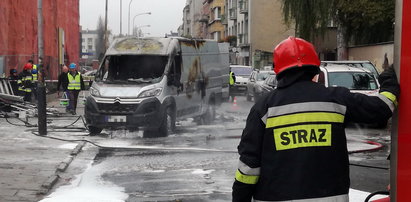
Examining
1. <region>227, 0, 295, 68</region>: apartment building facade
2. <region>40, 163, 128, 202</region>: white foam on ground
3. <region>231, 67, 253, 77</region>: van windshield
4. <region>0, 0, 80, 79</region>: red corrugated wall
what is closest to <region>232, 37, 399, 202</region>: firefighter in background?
<region>40, 163, 128, 202</region>: white foam on ground

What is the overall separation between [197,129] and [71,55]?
41.1m

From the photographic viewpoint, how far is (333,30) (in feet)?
145

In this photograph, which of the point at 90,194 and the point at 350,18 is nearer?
the point at 90,194

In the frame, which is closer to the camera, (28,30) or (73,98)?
(73,98)

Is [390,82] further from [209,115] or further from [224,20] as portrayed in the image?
[224,20]

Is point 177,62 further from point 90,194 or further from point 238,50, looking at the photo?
point 238,50

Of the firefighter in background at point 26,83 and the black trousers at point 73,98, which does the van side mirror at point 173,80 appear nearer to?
the black trousers at point 73,98

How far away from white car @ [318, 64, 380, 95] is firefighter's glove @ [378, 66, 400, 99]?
1456cm

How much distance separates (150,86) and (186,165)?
15.2 ft

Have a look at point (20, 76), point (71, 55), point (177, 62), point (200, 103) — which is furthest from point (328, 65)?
point (71, 55)

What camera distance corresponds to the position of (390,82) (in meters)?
3.04

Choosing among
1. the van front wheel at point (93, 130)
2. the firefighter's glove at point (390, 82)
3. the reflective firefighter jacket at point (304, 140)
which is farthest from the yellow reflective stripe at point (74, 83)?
the firefighter's glove at point (390, 82)

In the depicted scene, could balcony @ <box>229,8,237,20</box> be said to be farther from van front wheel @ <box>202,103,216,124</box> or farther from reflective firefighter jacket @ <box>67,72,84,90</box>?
van front wheel @ <box>202,103,216,124</box>

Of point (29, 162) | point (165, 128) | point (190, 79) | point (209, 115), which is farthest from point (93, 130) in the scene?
point (29, 162)
